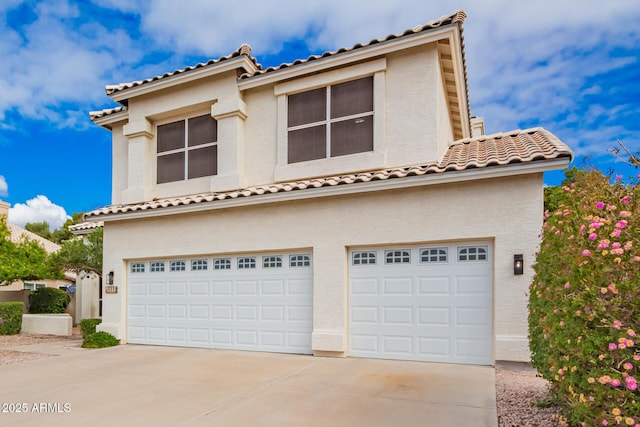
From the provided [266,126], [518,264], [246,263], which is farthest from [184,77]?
[518,264]

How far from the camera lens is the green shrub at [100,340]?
37.8 ft

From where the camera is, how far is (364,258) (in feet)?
31.3

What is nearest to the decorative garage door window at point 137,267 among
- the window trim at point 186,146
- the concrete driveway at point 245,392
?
the window trim at point 186,146

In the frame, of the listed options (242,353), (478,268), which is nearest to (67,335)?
(242,353)

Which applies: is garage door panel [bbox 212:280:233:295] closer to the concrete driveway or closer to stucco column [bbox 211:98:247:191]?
the concrete driveway

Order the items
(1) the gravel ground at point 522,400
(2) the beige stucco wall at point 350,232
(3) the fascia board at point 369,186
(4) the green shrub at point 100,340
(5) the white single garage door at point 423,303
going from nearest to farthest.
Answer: (1) the gravel ground at point 522,400
(3) the fascia board at point 369,186
(2) the beige stucco wall at point 350,232
(5) the white single garage door at point 423,303
(4) the green shrub at point 100,340

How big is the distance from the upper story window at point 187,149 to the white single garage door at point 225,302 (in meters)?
3.02

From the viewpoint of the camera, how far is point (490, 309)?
8.38 meters

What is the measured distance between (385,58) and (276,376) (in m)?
8.07

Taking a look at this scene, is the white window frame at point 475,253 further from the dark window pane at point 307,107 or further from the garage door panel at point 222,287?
the garage door panel at point 222,287

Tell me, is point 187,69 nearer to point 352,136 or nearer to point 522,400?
point 352,136

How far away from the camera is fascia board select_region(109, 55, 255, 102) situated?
12273 millimetres

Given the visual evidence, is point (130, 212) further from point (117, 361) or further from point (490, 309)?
point (490, 309)

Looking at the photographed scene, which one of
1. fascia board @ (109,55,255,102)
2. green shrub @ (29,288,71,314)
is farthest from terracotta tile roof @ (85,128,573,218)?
green shrub @ (29,288,71,314)
